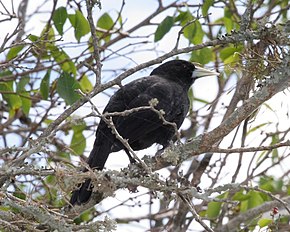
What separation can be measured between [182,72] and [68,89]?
109 cm

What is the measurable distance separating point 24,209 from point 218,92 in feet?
11.5

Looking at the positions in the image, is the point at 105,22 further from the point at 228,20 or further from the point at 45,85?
the point at 228,20

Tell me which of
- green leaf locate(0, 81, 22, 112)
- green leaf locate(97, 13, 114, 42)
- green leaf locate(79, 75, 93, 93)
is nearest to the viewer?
green leaf locate(0, 81, 22, 112)

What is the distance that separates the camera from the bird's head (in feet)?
18.5

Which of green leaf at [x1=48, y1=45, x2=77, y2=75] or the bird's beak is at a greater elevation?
the bird's beak

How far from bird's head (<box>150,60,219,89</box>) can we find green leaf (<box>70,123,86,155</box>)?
0.67 metres

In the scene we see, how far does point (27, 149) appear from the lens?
3467 millimetres

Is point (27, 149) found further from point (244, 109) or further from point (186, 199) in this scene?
point (244, 109)

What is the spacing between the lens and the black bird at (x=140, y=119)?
4.73 meters

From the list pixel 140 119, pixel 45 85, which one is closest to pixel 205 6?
pixel 140 119

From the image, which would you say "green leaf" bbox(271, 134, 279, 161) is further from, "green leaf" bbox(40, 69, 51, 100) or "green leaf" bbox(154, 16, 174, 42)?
"green leaf" bbox(40, 69, 51, 100)

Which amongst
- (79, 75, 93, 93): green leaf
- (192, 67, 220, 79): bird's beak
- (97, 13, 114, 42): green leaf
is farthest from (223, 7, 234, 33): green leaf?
(79, 75, 93, 93): green leaf

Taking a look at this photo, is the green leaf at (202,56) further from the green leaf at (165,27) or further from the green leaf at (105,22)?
the green leaf at (105,22)

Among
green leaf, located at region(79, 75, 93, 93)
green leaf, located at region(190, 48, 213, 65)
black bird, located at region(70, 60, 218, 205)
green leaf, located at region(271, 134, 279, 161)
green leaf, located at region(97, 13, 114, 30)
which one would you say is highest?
green leaf, located at region(97, 13, 114, 30)
